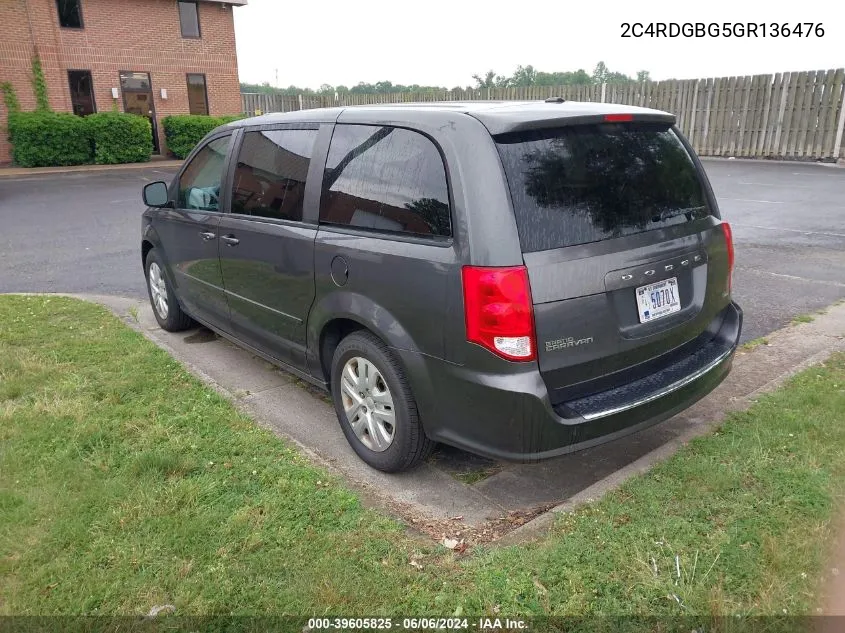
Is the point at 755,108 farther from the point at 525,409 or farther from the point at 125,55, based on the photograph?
the point at 125,55

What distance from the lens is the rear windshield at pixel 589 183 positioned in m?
2.84

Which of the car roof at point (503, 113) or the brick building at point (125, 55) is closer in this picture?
the car roof at point (503, 113)

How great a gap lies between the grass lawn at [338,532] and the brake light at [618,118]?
173 cm

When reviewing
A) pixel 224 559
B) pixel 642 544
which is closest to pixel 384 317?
pixel 224 559

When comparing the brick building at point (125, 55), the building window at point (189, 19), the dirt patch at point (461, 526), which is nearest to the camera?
the dirt patch at point (461, 526)

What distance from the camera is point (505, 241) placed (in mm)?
2758

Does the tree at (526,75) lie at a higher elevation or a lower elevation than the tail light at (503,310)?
higher

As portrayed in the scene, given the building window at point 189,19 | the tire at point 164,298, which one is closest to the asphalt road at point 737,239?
the tire at point 164,298

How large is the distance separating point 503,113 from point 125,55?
81.3 feet

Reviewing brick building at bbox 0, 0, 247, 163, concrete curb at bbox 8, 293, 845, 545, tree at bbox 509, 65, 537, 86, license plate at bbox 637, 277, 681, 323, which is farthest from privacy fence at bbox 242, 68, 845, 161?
tree at bbox 509, 65, 537, 86

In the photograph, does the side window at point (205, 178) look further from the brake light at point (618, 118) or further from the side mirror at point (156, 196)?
the brake light at point (618, 118)

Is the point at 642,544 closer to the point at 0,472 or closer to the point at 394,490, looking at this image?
the point at 394,490

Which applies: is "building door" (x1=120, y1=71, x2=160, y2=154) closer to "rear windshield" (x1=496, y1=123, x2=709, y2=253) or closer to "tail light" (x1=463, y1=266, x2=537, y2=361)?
"rear windshield" (x1=496, y1=123, x2=709, y2=253)

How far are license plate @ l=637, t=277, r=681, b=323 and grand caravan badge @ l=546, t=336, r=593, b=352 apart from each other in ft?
1.24
